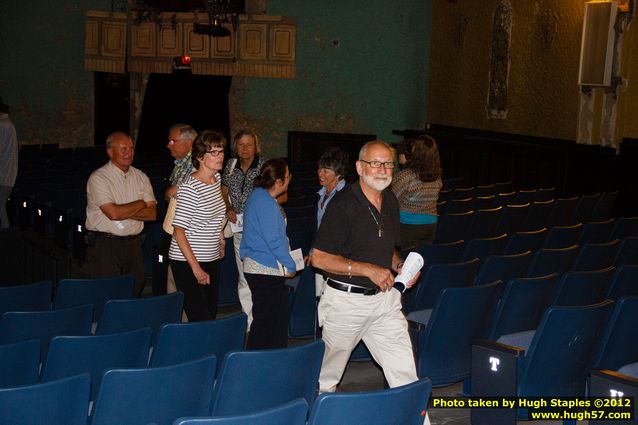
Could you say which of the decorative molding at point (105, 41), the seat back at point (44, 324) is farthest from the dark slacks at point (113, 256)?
the decorative molding at point (105, 41)

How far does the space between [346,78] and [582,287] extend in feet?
39.8

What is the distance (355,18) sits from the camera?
16.4 metres

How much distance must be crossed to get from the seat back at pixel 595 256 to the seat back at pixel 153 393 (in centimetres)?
347

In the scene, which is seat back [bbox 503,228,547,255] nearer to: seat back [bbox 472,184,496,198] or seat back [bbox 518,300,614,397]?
seat back [bbox 518,300,614,397]

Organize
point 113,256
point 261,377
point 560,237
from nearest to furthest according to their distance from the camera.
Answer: point 261,377 < point 113,256 < point 560,237

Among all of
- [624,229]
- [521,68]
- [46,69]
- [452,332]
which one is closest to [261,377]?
[452,332]

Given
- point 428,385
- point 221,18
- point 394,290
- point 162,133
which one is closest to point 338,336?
point 394,290

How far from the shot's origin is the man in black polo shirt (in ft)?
13.2

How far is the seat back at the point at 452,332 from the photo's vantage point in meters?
4.44

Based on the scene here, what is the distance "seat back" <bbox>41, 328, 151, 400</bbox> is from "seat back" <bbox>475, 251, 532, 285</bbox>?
2476mm

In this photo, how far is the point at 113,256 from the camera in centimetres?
570

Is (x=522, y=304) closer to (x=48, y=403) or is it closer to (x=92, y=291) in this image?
(x=92, y=291)

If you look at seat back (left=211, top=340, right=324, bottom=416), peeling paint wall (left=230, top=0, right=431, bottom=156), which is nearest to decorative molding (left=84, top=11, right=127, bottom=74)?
peeling paint wall (left=230, top=0, right=431, bottom=156)

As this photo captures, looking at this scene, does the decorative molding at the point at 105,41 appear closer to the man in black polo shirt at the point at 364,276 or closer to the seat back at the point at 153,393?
the man in black polo shirt at the point at 364,276
